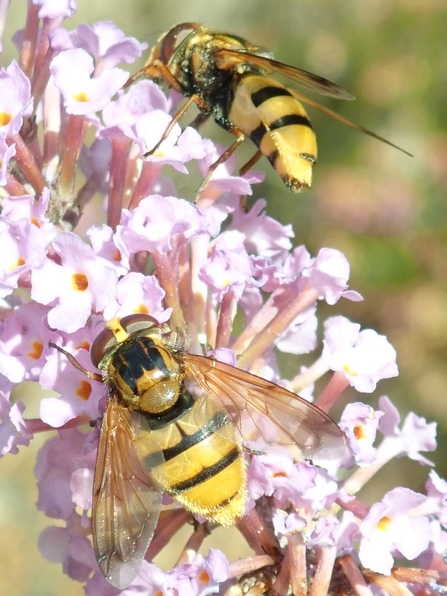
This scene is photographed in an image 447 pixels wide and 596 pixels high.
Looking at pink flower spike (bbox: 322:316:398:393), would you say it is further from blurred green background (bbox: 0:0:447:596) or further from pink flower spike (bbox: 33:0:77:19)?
blurred green background (bbox: 0:0:447:596)

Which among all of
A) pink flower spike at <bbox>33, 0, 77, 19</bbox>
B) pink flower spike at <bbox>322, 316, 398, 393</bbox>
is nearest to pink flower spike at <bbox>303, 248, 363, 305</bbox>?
pink flower spike at <bbox>322, 316, 398, 393</bbox>

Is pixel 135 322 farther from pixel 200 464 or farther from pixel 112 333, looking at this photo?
pixel 200 464

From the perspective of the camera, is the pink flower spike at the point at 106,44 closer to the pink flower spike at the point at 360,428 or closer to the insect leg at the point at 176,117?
the insect leg at the point at 176,117

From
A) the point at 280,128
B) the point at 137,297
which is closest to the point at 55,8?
the point at 280,128

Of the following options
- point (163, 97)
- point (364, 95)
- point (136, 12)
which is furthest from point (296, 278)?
point (136, 12)

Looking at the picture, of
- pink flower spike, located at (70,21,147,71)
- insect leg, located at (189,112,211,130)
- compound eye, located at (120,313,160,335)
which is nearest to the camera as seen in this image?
compound eye, located at (120,313,160,335)

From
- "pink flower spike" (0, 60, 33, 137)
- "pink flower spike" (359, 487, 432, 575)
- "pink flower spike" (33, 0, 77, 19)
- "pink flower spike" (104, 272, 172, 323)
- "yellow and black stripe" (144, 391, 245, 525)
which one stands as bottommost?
"pink flower spike" (359, 487, 432, 575)

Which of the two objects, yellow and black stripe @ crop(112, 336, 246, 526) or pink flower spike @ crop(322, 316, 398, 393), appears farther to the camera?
pink flower spike @ crop(322, 316, 398, 393)
